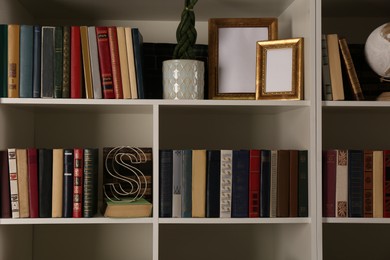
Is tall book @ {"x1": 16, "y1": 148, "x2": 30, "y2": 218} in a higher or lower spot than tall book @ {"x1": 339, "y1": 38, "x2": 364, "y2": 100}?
lower

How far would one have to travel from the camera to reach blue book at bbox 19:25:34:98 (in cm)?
164

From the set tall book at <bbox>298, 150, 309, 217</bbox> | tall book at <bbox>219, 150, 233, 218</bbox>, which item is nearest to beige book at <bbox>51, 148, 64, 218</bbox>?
tall book at <bbox>219, 150, 233, 218</bbox>

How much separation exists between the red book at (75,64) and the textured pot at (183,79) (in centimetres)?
26

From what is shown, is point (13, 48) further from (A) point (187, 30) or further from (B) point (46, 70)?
(A) point (187, 30)

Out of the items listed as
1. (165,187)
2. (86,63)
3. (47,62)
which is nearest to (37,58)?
(47,62)

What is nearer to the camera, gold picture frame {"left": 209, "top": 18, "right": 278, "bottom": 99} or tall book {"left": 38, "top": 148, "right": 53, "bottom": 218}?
tall book {"left": 38, "top": 148, "right": 53, "bottom": 218}

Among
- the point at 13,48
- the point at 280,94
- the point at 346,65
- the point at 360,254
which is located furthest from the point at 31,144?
the point at 360,254

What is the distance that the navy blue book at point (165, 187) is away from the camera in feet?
5.39

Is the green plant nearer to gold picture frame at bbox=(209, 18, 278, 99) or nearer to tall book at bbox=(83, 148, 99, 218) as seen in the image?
gold picture frame at bbox=(209, 18, 278, 99)

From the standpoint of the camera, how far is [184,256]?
2.03 m

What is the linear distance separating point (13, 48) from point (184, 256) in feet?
3.06

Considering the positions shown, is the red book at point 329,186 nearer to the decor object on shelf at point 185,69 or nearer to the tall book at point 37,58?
the decor object on shelf at point 185,69

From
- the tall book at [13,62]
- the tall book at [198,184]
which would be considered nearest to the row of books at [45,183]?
the tall book at [13,62]

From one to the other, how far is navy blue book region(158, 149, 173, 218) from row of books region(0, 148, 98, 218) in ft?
0.67
